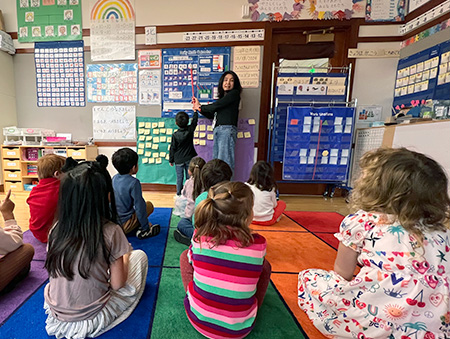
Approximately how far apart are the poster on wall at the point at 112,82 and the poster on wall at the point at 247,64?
1498 mm

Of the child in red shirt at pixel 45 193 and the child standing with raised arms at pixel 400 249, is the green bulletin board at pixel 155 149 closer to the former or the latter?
the child in red shirt at pixel 45 193

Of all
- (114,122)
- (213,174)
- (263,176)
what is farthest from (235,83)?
(114,122)

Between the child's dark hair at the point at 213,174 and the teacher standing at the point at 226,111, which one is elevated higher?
the teacher standing at the point at 226,111

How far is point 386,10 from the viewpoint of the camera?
9.68 feet

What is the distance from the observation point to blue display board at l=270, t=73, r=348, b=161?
303 cm

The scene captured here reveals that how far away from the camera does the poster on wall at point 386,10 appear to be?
9.62 feet

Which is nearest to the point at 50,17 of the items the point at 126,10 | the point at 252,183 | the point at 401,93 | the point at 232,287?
the point at 126,10

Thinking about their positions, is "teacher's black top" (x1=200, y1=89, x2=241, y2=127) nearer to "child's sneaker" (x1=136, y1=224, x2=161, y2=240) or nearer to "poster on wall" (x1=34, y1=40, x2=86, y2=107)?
"child's sneaker" (x1=136, y1=224, x2=161, y2=240)

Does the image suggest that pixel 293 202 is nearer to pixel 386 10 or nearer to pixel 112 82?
pixel 386 10

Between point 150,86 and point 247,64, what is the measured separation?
144 centimetres

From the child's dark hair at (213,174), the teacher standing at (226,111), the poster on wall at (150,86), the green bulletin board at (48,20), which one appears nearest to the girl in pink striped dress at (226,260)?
the child's dark hair at (213,174)

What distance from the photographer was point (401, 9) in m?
2.94

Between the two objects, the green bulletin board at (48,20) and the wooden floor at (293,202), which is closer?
the wooden floor at (293,202)

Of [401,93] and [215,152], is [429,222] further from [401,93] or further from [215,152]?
[401,93]
